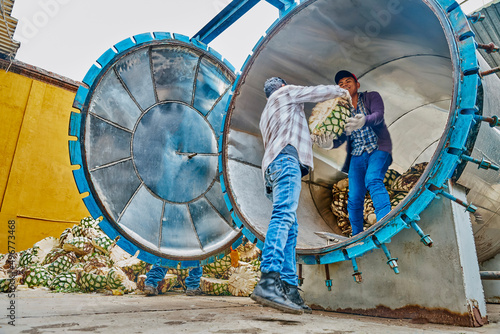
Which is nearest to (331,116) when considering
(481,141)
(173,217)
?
(481,141)

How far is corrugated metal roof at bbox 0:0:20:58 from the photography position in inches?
227

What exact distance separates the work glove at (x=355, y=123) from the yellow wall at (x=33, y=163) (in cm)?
726

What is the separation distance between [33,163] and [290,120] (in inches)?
299

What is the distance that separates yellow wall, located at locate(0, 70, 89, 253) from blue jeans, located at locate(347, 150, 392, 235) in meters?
7.25

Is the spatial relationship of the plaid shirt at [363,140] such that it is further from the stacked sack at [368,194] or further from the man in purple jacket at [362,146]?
the stacked sack at [368,194]

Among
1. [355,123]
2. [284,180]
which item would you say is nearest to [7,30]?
[355,123]

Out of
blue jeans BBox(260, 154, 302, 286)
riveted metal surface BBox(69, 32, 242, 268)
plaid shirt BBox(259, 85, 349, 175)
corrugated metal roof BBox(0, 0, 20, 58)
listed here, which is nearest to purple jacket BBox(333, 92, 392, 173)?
plaid shirt BBox(259, 85, 349, 175)

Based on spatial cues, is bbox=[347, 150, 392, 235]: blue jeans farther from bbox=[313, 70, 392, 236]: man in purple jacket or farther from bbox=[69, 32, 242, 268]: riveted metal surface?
bbox=[69, 32, 242, 268]: riveted metal surface

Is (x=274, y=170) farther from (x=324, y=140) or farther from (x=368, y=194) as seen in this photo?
(x=368, y=194)

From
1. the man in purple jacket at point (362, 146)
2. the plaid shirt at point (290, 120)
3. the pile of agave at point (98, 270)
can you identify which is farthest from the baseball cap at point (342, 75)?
the pile of agave at point (98, 270)

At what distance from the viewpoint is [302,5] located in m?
2.56

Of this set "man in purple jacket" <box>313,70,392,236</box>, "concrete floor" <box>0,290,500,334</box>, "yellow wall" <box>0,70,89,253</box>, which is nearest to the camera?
"concrete floor" <box>0,290,500,334</box>

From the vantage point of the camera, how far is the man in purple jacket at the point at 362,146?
9.34 ft

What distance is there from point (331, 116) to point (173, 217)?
179 centimetres
